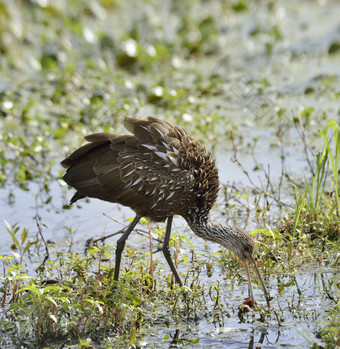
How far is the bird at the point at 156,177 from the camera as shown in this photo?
16.6 ft

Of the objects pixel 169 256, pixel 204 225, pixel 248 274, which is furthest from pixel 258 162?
pixel 248 274

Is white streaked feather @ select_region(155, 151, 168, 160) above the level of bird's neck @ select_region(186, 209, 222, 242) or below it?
above

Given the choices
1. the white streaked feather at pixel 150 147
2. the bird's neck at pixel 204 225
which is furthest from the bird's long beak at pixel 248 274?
the white streaked feather at pixel 150 147

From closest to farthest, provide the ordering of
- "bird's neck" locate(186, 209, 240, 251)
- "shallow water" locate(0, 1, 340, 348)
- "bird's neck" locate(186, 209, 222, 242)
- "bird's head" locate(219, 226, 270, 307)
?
"shallow water" locate(0, 1, 340, 348) → "bird's head" locate(219, 226, 270, 307) → "bird's neck" locate(186, 209, 240, 251) → "bird's neck" locate(186, 209, 222, 242)

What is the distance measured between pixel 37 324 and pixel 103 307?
1.40ft

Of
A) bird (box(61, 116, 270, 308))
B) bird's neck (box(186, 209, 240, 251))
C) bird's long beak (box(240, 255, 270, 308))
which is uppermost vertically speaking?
bird (box(61, 116, 270, 308))

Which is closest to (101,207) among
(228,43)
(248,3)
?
(228,43)

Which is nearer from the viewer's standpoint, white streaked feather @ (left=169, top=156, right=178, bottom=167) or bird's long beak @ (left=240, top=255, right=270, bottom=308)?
bird's long beak @ (left=240, top=255, right=270, bottom=308)

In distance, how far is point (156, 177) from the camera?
5062 mm

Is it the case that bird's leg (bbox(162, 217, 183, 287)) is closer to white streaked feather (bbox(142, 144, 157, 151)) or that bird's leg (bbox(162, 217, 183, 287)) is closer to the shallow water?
the shallow water

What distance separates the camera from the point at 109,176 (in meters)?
5.14

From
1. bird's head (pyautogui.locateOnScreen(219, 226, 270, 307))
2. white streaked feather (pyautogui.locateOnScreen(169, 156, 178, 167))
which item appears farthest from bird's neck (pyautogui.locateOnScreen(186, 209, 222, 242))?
white streaked feather (pyautogui.locateOnScreen(169, 156, 178, 167))

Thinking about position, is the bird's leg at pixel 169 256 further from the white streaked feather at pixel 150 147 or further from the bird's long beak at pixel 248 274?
the white streaked feather at pixel 150 147

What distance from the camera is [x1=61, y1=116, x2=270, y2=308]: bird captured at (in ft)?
16.6
